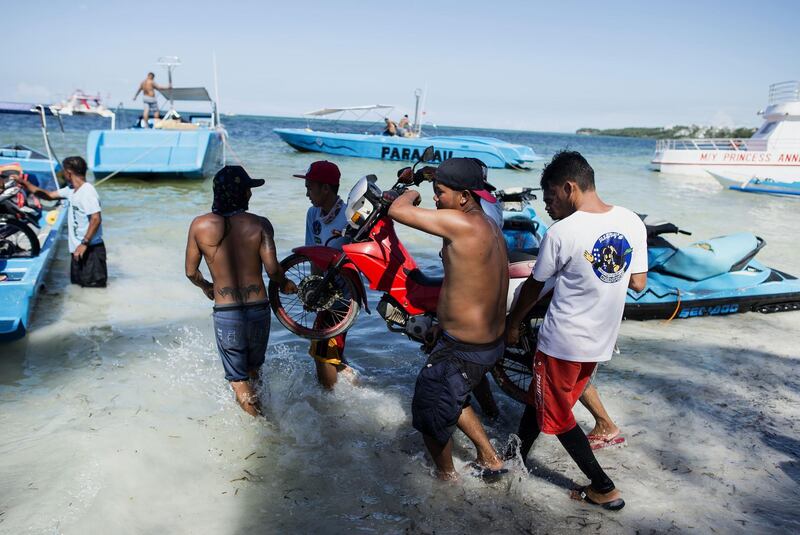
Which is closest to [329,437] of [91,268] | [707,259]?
[91,268]

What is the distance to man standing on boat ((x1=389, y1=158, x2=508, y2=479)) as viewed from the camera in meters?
2.85

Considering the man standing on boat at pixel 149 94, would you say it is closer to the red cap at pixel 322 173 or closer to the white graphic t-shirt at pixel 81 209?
the white graphic t-shirt at pixel 81 209

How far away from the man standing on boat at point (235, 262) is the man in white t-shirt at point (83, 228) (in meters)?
3.30

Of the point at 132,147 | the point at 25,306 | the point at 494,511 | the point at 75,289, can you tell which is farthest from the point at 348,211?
the point at 132,147

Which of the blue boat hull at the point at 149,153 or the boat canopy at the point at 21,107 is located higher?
the boat canopy at the point at 21,107

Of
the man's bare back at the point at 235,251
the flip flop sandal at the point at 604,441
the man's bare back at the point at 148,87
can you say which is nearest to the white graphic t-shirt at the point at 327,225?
the man's bare back at the point at 235,251

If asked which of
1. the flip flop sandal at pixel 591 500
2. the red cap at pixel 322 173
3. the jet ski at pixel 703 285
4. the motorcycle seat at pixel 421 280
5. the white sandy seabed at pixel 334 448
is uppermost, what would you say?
the red cap at pixel 322 173

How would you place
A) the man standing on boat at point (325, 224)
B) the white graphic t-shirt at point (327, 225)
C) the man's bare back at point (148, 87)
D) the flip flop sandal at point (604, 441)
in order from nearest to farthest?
the flip flop sandal at point (604, 441) → the man standing on boat at point (325, 224) → the white graphic t-shirt at point (327, 225) → the man's bare back at point (148, 87)

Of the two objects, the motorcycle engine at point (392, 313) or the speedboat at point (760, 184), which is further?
the speedboat at point (760, 184)

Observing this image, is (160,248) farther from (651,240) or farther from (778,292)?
(778,292)

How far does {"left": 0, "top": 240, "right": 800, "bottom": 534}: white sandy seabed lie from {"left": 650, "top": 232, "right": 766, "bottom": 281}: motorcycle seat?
937 mm

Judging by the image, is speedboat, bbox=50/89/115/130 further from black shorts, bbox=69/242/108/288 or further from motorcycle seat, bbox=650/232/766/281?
motorcycle seat, bbox=650/232/766/281

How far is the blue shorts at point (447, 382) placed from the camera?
3.01 meters

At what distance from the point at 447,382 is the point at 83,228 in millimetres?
5279
